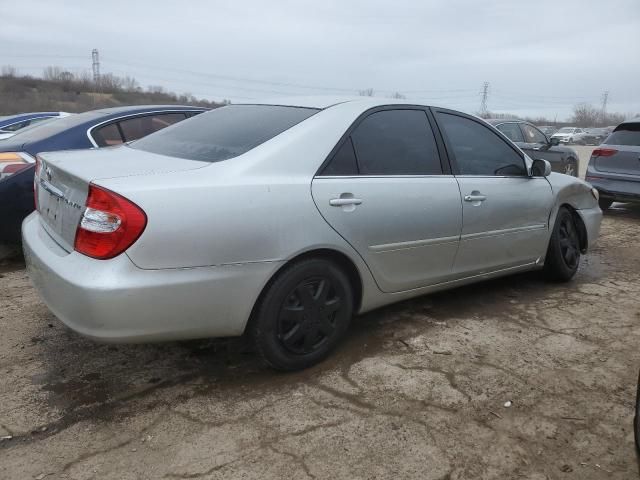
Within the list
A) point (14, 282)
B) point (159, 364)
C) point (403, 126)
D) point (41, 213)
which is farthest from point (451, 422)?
point (14, 282)

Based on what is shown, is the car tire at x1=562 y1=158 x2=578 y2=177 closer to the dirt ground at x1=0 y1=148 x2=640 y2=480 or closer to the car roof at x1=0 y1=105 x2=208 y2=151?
the dirt ground at x1=0 y1=148 x2=640 y2=480

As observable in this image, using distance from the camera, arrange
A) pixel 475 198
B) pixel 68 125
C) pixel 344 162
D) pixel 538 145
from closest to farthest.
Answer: pixel 344 162
pixel 475 198
pixel 68 125
pixel 538 145

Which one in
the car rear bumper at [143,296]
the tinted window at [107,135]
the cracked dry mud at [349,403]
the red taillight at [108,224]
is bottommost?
the cracked dry mud at [349,403]

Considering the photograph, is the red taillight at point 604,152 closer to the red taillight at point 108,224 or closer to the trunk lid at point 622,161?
the trunk lid at point 622,161

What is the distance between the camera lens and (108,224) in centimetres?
235

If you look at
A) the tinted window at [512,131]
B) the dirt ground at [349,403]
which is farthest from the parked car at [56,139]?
the tinted window at [512,131]

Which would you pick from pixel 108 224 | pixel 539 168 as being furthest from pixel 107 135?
pixel 539 168

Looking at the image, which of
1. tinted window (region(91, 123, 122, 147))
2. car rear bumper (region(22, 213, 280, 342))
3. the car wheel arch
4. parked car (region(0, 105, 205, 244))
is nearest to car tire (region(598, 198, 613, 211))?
parked car (region(0, 105, 205, 244))

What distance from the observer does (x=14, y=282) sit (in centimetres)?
441

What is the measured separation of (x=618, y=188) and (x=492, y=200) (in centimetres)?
514

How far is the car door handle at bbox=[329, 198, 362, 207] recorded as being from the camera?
2.87 metres

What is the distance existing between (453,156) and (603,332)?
1527 mm

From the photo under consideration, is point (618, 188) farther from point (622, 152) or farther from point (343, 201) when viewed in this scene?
point (343, 201)

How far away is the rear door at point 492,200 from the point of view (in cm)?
367
